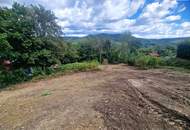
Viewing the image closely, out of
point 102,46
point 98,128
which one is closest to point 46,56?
point 98,128

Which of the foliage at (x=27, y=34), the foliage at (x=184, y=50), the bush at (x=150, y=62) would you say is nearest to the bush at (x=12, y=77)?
the foliage at (x=27, y=34)

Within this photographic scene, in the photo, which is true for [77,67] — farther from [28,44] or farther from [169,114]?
[169,114]

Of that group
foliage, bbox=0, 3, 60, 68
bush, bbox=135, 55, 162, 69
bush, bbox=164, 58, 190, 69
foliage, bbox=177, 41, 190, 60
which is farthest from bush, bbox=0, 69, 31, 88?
foliage, bbox=177, 41, 190, 60

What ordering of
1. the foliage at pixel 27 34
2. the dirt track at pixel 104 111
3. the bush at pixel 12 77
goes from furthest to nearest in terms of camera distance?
1. the bush at pixel 12 77
2. the foliage at pixel 27 34
3. the dirt track at pixel 104 111

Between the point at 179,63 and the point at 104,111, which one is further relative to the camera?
the point at 179,63

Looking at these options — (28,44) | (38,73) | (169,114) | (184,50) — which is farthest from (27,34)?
(184,50)

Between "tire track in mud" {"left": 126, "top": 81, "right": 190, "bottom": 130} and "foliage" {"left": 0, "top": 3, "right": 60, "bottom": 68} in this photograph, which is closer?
"tire track in mud" {"left": 126, "top": 81, "right": 190, "bottom": 130}

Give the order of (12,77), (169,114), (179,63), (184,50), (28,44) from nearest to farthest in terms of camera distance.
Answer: (169,114) → (28,44) → (12,77) → (179,63) → (184,50)

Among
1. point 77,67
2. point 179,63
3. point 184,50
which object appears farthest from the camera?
point 184,50

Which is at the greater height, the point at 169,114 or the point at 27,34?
the point at 27,34

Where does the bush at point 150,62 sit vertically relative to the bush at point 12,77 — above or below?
below

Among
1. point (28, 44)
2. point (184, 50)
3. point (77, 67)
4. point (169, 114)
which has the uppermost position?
point (28, 44)

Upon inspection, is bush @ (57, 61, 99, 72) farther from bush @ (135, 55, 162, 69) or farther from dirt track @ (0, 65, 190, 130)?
dirt track @ (0, 65, 190, 130)

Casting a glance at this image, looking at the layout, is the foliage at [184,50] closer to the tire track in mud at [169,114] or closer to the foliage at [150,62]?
the foliage at [150,62]
